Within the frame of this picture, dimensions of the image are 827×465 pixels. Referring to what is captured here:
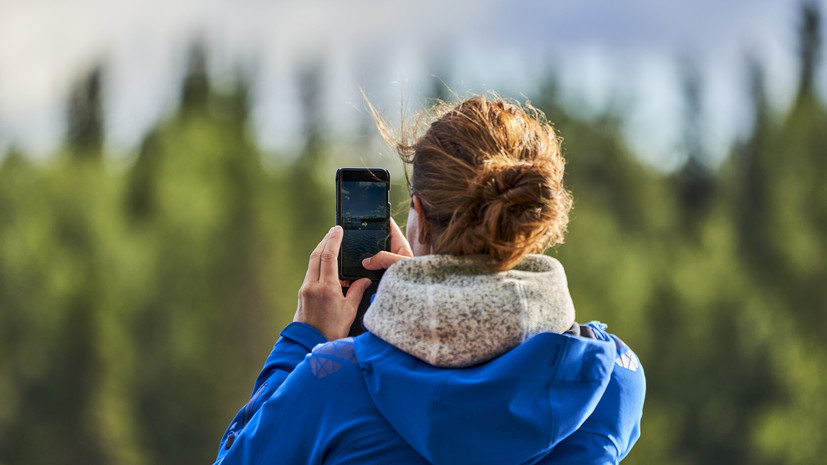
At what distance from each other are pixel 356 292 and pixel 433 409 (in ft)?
1.06

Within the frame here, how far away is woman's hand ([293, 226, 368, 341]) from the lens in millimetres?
1217

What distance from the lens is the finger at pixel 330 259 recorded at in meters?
1.23

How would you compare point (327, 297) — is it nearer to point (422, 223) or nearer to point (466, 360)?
point (422, 223)

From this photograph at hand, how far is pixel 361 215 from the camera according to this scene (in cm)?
133

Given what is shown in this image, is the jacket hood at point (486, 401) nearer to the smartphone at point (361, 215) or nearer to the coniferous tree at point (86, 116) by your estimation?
the smartphone at point (361, 215)

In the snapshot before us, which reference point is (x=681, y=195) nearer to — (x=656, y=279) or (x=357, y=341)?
(x=656, y=279)

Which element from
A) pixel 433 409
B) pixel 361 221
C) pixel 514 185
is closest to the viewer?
pixel 433 409

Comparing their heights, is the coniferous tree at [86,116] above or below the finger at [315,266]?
below

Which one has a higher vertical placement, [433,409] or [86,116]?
[433,409]

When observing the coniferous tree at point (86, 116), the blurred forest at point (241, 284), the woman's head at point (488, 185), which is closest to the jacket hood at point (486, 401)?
the woman's head at point (488, 185)

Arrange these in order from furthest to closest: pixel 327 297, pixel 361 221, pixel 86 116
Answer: pixel 86 116
pixel 361 221
pixel 327 297

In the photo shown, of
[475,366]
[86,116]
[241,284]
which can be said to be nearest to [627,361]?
[475,366]

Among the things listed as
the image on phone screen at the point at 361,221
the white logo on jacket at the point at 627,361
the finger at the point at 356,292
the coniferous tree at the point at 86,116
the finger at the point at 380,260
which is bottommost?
the coniferous tree at the point at 86,116

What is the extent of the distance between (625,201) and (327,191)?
20.9 ft
